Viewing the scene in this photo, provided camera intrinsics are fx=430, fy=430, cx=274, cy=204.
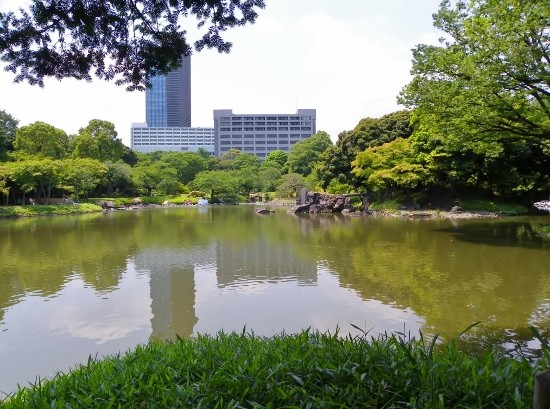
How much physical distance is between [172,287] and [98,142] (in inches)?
1795

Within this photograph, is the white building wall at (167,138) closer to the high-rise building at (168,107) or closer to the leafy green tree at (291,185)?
the high-rise building at (168,107)

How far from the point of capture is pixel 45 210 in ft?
109

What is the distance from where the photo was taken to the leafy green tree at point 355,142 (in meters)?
33.7

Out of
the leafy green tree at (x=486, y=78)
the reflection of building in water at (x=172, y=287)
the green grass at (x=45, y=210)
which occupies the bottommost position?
the reflection of building in water at (x=172, y=287)

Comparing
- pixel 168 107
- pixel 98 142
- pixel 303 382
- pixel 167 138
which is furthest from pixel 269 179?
pixel 168 107

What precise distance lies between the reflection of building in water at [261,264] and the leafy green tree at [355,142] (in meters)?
21.6

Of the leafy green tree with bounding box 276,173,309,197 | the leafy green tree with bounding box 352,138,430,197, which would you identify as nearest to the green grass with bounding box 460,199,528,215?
the leafy green tree with bounding box 352,138,430,197

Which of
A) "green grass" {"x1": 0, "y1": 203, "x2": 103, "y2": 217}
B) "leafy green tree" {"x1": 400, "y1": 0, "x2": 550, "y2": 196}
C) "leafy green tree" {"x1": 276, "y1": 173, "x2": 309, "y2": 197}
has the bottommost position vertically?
"green grass" {"x1": 0, "y1": 203, "x2": 103, "y2": 217}

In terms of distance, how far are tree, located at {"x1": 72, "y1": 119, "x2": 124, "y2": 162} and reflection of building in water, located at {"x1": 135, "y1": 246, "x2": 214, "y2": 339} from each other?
3775 centimetres

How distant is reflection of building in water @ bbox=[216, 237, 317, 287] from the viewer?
9.73 m

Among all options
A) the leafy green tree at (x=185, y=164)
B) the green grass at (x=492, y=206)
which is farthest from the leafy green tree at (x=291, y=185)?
the green grass at (x=492, y=206)

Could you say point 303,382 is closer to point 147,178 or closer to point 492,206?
point 492,206

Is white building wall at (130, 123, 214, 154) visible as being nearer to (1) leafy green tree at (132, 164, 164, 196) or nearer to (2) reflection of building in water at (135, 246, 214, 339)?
(1) leafy green tree at (132, 164, 164, 196)

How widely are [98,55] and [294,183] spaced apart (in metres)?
46.2
